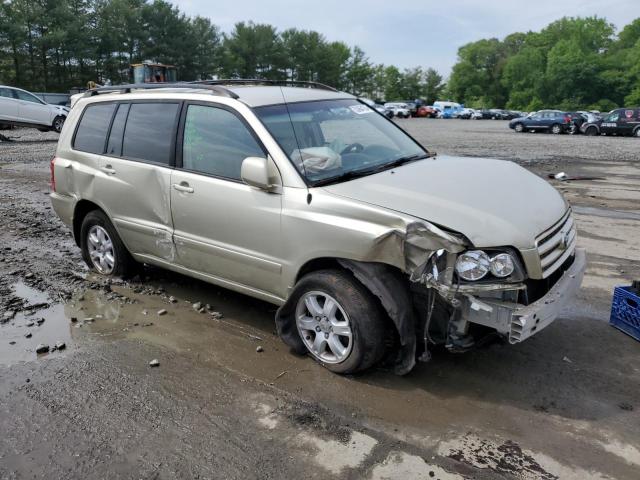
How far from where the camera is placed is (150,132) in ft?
16.1

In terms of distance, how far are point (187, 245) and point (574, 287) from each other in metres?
2.98

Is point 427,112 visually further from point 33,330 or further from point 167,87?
point 33,330

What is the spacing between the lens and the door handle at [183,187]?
4.47 meters

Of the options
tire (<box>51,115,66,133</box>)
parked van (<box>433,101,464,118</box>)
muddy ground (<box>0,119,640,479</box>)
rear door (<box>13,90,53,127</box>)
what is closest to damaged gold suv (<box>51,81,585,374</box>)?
muddy ground (<box>0,119,640,479</box>)

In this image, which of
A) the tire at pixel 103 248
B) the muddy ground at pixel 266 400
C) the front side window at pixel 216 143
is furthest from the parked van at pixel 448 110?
the front side window at pixel 216 143

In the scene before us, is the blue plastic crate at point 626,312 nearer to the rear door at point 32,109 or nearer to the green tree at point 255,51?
the rear door at point 32,109

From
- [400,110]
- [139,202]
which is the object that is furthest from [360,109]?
[400,110]

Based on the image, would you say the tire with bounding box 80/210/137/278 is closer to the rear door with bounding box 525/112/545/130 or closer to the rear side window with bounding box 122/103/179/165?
the rear side window with bounding box 122/103/179/165

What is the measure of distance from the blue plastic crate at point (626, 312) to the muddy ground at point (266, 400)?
0.08 m

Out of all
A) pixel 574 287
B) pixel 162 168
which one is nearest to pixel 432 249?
pixel 574 287

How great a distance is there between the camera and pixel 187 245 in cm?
463

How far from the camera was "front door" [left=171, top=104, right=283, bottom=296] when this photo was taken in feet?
13.3

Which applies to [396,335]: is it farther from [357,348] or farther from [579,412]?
[579,412]

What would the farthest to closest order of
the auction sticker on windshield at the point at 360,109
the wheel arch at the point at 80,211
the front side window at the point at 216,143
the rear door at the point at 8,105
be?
the rear door at the point at 8,105
the wheel arch at the point at 80,211
the auction sticker on windshield at the point at 360,109
the front side window at the point at 216,143
